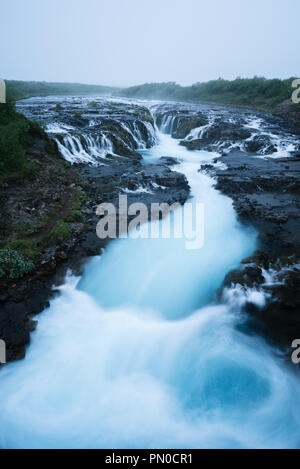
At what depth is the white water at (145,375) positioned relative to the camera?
4.52 metres

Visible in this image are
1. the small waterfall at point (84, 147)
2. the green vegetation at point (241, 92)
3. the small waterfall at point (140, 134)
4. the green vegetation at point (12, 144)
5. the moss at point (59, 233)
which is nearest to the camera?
the moss at point (59, 233)

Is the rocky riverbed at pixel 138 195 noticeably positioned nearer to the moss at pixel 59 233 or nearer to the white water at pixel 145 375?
the moss at pixel 59 233

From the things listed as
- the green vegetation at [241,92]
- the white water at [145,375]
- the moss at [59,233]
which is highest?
the green vegetation at [241,92]

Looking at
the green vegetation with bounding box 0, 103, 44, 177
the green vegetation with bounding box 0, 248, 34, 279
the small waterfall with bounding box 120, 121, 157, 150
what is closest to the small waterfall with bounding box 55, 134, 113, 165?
the green vegetation with bounding box 0, 103, 44, 177

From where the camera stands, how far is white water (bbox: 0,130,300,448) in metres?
4.52

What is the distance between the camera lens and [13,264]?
689cm

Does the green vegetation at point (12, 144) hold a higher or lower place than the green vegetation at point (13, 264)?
higher

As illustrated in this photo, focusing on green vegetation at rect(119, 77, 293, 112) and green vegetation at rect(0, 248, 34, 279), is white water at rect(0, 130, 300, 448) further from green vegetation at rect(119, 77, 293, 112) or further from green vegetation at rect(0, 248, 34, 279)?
green vegetation at rect(119, 77, 293, 112)

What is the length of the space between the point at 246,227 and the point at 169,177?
540cm

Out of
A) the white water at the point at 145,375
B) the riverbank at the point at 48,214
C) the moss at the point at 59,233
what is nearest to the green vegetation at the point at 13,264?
the riverbank at the point at 48,214

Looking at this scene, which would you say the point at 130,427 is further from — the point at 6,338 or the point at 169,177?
the point at 169,177

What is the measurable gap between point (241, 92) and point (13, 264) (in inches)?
2085

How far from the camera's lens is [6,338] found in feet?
17.7

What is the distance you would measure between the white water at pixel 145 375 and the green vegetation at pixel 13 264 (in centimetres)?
135
